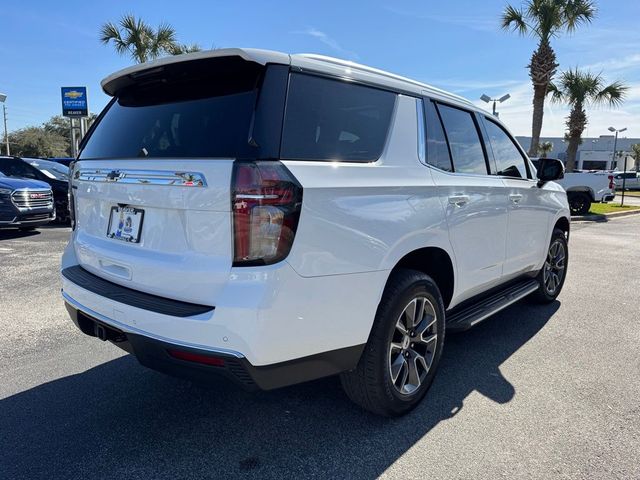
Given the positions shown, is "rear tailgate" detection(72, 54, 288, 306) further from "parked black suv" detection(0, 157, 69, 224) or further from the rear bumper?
"parked black suv" detection(0, 157, 69, 224)

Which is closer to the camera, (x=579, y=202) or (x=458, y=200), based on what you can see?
(x=458, y=200)

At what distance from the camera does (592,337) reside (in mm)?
4328

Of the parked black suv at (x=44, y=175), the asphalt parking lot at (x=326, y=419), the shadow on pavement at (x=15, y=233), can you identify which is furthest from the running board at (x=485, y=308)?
the parked black suv at (x=44, y=175)

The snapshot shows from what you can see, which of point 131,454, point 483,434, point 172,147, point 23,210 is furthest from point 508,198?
point 23,210

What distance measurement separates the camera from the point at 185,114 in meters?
2.50

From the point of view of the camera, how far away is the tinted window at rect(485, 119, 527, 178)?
161 inches

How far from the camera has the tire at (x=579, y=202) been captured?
646 inches

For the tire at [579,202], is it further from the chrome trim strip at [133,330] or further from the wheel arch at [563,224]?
the chrome trim strip at [133,330]

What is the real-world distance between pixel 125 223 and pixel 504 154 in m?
3.25

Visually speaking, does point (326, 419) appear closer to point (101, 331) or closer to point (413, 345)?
point (413, 345)

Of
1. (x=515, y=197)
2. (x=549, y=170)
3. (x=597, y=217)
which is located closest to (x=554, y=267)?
(x=549, y=170)

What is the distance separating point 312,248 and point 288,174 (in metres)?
0.35

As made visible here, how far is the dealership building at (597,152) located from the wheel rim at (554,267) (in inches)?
2265

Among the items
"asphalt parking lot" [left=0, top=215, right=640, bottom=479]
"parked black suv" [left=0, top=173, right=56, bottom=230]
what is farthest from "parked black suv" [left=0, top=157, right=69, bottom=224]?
"asphalt parking lot" [left=0, top=215, right=640, bottom=479]
